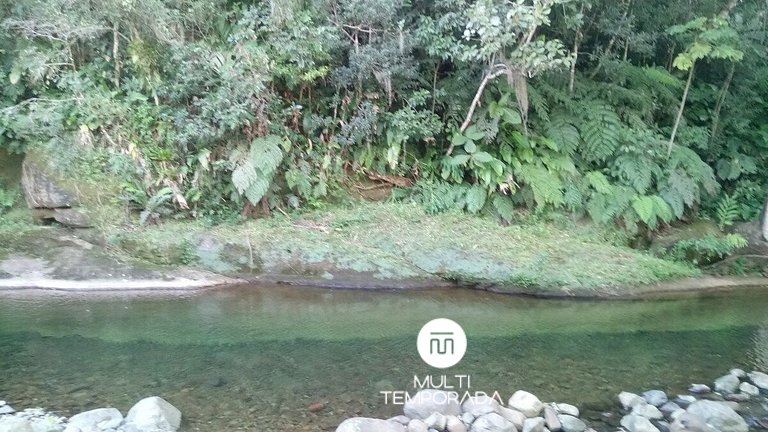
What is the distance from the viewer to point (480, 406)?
15.3 ft

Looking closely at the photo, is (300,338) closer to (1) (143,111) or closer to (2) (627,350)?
(2) (627,350)

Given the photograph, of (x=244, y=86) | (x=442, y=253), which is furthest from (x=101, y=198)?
(x=442, y=253)

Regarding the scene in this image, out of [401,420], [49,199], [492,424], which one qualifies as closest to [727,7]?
[492,424]

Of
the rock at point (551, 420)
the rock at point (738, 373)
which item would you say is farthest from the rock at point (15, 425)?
the rock at point (738, 373)

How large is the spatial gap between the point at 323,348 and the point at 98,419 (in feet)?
7.44

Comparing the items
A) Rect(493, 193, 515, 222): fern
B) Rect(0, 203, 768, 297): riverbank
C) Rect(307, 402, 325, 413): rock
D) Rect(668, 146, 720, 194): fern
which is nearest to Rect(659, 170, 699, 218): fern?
Rect(668, 146, 720, 194): fern

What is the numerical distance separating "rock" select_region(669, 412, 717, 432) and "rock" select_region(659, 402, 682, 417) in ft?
0.66

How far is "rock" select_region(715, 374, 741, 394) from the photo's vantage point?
5.31m

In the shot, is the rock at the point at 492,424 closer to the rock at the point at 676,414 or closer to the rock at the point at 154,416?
the rock at the point at 676,414

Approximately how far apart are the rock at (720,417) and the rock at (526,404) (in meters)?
1.21

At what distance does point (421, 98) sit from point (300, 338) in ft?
15.2

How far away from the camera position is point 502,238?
8820 millimetres

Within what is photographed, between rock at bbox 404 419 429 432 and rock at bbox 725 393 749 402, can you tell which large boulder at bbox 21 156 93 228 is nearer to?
rock at bbox 404 419 429 432

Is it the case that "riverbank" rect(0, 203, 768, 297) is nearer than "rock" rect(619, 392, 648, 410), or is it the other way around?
"rock" rect(619, 392, 648, 410)
